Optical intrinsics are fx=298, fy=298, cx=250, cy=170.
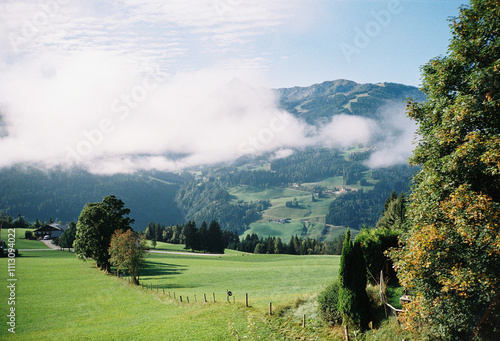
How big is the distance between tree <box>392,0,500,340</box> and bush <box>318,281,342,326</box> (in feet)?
27.0

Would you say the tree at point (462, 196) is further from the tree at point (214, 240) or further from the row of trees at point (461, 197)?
the tree at point (214, 240)

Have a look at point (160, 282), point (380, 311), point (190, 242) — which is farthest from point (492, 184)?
point (190, 242)

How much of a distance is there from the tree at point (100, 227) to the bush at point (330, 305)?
52.6 meters

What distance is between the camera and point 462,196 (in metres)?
13.4

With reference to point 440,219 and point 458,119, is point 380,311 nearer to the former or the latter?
point 440,219

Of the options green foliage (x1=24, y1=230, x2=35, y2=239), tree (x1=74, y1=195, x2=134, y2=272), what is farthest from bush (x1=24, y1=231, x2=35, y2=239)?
tree (x1=74, y1=195, x2=134, y2=272)

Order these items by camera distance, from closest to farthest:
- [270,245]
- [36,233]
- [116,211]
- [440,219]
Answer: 1. [440,219]
2. [116,211]
3. [270,245]
4. [36,233]

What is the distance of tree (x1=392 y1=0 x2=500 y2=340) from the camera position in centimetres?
1259

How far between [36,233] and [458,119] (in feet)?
768

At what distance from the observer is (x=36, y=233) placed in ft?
627

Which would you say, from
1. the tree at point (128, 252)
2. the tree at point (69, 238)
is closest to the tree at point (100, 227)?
the tree at point (128, 252)

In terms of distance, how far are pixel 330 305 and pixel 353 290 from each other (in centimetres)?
352

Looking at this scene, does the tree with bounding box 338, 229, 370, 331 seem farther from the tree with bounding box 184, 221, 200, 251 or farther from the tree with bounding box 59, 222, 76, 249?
the tree with bounding box 184, 221, 200, 251

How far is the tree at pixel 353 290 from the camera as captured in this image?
2045cm
